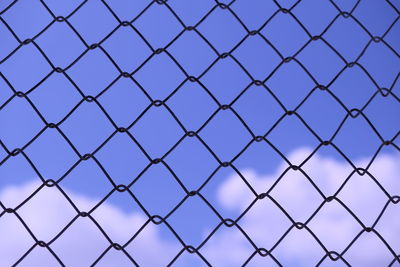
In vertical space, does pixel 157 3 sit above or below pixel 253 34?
above

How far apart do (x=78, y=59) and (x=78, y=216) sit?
466 mm

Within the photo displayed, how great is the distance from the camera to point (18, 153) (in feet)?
6.95

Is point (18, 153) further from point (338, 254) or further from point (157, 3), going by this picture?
point (338, 254)

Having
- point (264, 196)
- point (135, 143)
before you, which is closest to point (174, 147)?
point (135, 143)

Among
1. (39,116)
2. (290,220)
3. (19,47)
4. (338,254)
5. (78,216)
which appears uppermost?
(19,47)

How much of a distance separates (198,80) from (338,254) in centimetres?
69

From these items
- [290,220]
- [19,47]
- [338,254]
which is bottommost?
[338,254]

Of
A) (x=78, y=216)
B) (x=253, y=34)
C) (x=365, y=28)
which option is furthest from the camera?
(x=365, y=28)

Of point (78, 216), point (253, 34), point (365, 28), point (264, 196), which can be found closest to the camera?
point (78, 216)

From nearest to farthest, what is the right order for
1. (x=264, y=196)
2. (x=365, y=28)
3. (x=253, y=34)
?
(x=264, y=196) < (x=253, y=34) < (x=365, y=28)

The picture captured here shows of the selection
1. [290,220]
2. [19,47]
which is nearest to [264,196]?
[290,220]

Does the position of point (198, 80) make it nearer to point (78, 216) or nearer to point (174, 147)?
point (174, 147)

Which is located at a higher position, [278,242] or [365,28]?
[365,28]

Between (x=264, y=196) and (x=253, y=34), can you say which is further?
(x=253, y=34)
